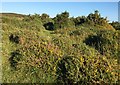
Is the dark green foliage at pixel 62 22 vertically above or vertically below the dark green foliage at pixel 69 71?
above

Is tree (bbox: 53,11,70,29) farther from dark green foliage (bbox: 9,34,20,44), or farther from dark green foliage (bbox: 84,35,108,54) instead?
dark green foliage (bbox: 9,34,20,44)

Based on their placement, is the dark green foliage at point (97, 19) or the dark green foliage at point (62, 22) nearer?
the dark green foliage at point (62, 22)

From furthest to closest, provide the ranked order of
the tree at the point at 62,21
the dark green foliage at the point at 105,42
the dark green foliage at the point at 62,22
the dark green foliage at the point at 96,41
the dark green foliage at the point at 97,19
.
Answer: the dark green foliage at the point at 97,19, the tree at the point at 62,21, the dark green foliage at the point at 62,22, the dark green foliage at the point at 96,41, the dark green foliage at the point at 105,42

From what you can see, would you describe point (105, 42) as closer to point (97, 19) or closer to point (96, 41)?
point (96, 41)

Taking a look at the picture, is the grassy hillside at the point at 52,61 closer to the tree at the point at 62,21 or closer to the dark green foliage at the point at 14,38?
the dark green foliage at the point at 14,38

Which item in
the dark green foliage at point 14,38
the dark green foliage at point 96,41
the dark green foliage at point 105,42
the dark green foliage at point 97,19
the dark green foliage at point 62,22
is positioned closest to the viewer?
the dark green foliage at point 14,38

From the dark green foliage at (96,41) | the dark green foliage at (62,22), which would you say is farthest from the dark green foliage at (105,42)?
the dark green foliage at (62,22)

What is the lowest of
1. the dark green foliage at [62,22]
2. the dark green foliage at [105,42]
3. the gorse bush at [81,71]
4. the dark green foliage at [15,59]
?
the gorse bush at [81,71]

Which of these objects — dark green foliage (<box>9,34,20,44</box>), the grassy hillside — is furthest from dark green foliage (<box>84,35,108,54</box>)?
dark green foliage (<box>9,34,20,44</box>)

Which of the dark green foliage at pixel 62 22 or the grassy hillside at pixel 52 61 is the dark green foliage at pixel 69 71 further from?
the dark green foliage at pixel 62 22

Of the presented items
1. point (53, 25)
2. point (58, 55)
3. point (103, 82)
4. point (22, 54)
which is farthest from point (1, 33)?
point (53, 25)

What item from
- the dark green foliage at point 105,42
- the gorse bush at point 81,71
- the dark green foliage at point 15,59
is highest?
the dark green foliage at point 105,42

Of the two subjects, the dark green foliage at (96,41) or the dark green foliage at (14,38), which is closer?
the dark green foliage at (14,38)

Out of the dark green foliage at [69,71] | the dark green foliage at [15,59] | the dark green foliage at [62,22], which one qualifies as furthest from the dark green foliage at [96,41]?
the dark green foliage at [62,22]
